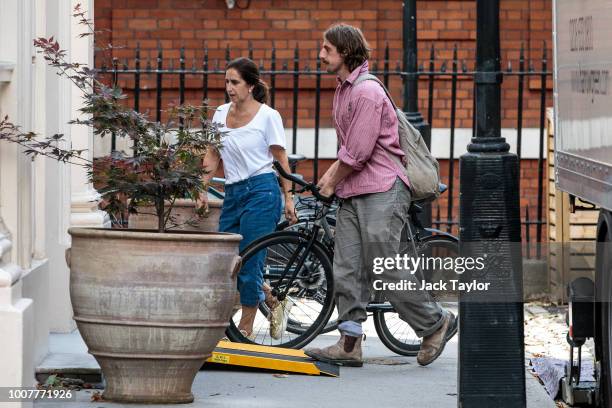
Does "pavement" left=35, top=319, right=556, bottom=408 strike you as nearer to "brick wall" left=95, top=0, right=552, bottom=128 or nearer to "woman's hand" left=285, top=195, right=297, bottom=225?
"woman's hand" left=285, top=195, right=297, bottom=225

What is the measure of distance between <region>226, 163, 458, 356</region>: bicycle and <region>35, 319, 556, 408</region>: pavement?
27 centimetres

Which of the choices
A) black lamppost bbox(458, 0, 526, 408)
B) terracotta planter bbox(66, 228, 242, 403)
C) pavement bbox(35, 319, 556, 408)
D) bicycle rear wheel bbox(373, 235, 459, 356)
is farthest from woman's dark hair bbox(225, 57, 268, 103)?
black lamppost bbox(458, 0, 526, 408)

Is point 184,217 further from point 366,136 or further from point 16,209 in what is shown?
point 16,209

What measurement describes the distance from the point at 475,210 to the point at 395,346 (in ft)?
7.29

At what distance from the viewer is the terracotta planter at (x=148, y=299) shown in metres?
5.98

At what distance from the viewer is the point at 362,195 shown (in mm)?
7410

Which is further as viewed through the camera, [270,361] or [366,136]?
[270,361]

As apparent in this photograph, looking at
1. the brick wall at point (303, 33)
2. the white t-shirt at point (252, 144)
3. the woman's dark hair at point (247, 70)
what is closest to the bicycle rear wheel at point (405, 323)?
the white t-shirt at point (252, 144)

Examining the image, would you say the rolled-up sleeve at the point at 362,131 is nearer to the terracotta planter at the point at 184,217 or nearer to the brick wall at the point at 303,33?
the terracotta planter at the point at 184,217

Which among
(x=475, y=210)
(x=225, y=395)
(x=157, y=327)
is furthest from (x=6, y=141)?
(x=475, y=210)

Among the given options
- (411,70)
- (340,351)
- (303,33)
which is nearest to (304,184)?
(340,351)

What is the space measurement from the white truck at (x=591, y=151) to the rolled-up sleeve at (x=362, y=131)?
3.51 feet

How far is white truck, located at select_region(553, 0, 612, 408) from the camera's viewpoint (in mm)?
6301

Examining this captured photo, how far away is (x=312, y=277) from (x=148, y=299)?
2.17 meters
